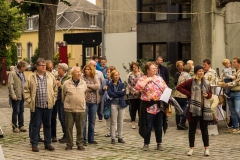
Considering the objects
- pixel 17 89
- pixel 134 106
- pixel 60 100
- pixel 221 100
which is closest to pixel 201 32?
pixel 221 100

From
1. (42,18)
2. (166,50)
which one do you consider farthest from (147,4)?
(42,18)

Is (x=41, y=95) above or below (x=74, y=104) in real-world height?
above

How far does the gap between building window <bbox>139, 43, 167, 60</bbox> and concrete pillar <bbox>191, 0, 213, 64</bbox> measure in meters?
15.7

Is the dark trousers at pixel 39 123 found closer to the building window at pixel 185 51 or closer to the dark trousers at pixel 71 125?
the dark trousers at pixel 71 125

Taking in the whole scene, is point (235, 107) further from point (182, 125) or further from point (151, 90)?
point (151, 90)

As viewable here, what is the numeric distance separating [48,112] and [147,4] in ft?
73.8

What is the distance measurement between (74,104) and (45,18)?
10059mm

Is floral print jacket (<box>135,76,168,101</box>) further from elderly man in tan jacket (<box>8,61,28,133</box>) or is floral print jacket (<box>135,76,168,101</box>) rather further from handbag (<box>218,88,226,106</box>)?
elderly man in tan jacket (<box>8,61,28,133</box>)

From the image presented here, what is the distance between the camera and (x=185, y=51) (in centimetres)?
3253

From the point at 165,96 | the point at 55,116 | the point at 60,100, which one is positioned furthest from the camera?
the point at 55,116

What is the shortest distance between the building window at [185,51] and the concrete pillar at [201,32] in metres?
14.6

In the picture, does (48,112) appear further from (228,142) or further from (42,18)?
(42,18)

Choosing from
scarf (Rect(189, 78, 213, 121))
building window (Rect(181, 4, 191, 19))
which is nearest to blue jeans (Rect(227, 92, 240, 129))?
scarf (Rect(189, 78, 213, 121))

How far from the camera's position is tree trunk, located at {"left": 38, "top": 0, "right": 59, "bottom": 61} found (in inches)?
848
